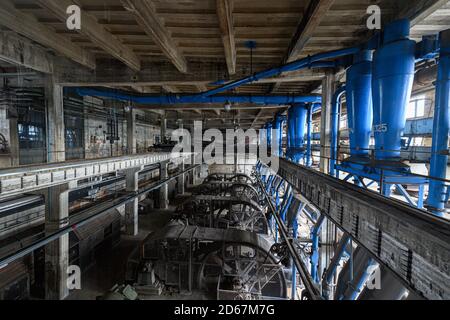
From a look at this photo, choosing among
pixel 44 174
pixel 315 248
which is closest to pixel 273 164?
pixel 315 248

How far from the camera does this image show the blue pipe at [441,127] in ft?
8.97

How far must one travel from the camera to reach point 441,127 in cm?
287

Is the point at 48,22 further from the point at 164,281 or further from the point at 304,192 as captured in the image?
the point at 164,281

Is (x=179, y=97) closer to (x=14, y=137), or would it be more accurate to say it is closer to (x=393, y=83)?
(x=14, y=137)

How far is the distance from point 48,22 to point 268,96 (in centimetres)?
617

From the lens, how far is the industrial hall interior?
264cm

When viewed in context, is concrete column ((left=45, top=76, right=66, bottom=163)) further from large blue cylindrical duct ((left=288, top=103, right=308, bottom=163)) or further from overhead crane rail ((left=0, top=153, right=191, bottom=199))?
large blue cylindrical duct ((left=288, top=103, right=308, bottom=163))

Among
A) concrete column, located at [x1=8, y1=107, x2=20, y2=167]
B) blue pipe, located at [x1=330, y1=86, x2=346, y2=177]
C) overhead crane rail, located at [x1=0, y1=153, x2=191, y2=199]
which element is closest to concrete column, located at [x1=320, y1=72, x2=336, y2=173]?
blue pipe, located at [x1=330, y1=86, x2=346, y2=177]

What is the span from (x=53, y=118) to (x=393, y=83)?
24.0ft

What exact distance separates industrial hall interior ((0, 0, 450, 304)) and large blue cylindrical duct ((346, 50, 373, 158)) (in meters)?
0.03

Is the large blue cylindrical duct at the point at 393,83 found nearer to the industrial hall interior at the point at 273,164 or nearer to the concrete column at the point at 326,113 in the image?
the industrial hall interior at the point at 273,164

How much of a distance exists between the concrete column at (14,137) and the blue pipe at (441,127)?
9786mm

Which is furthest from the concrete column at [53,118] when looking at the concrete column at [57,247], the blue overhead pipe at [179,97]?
the blue overhead pipe at [179,97]

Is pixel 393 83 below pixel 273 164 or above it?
above
